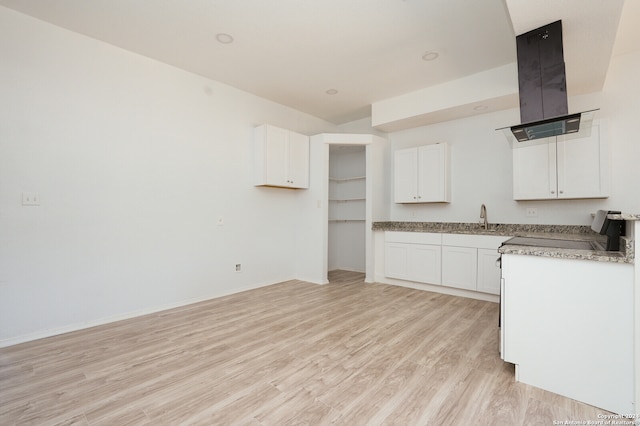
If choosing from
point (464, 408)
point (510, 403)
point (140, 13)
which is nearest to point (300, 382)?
point (464, 408)

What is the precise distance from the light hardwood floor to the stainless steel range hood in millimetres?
1799

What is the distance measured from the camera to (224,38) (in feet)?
10.1

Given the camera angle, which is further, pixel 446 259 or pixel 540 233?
pixel 446 259

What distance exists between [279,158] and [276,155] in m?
0.07

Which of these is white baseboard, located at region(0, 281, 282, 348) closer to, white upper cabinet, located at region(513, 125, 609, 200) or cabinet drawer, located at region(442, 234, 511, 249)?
cabinet drawer, located at region(442, 234, 511, 249)

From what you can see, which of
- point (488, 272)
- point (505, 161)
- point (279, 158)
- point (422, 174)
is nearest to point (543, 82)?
point (505, 161)

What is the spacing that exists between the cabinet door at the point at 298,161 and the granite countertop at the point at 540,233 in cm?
140

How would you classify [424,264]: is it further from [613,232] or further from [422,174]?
[613,232]

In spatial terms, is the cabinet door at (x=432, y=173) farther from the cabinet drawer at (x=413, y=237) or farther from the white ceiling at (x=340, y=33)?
the white ceiling at (x=340, y=33)

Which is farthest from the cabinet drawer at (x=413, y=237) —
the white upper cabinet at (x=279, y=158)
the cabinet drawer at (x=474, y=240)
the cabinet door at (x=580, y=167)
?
the white upper cabinet at (x=279, y=158)

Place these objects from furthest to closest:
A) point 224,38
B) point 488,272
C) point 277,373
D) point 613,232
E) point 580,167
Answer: point 488,272, point 580,167, point 224,38, point 277,373, point 613,232

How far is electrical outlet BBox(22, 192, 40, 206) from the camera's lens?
264 cm

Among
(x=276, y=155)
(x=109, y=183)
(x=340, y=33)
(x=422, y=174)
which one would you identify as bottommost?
(x=109, y=183)

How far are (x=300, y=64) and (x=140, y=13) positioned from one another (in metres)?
1.68
